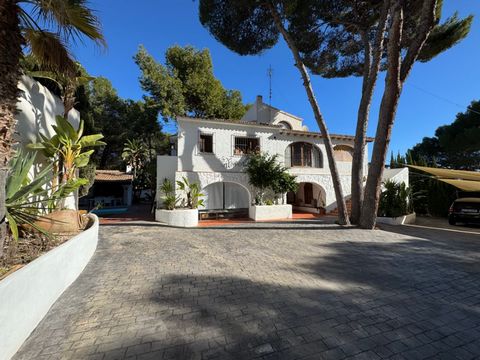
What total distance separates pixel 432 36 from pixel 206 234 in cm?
1553

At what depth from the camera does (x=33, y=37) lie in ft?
15.6

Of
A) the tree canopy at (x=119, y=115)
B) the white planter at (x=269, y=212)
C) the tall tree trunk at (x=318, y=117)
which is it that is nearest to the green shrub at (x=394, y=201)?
the tall tree trunk at (x=318, y=117)

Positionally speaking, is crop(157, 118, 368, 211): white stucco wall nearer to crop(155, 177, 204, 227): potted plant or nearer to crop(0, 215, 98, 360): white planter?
crop(155, 177, 204, 227): potted plant

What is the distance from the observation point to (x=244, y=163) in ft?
48.2

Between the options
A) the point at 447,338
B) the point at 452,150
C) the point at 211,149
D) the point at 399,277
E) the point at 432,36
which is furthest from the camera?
the point at 452,150

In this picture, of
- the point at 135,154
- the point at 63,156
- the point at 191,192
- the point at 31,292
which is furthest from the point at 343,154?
the point at 135,154

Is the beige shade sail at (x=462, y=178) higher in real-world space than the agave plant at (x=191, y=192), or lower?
higher

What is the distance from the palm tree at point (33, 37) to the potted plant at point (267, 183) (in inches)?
402

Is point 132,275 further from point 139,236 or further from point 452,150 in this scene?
point 452,150

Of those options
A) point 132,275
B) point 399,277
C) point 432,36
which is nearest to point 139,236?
point 132,275

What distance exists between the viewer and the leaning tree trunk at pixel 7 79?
3.48 m

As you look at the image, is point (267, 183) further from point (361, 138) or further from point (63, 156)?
point (63, 156)

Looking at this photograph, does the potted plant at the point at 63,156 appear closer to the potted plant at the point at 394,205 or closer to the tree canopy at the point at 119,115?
the potted plant at the point at 394,205

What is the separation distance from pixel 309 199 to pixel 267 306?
16.4m
